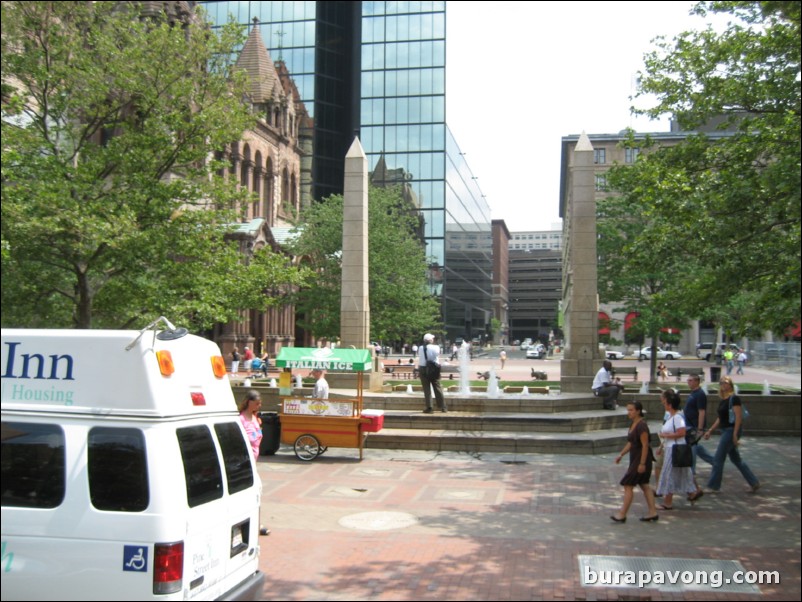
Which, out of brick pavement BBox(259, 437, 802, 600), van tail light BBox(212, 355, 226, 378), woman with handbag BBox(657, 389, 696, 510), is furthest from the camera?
woman with handbag BBox(657, 389, 696, 510)

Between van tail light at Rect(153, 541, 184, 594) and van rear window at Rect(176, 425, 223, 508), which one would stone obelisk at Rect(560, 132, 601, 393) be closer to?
van rear window at Rect(176, 425, 223, 508)

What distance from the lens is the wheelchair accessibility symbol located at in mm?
4734

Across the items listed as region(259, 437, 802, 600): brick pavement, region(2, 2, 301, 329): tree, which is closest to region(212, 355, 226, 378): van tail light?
region(259, 437, 802, 600): brick pavement

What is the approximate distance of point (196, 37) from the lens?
1698cm

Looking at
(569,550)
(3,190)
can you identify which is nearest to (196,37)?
(3,190)

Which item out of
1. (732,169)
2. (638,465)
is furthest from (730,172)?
(638,465)

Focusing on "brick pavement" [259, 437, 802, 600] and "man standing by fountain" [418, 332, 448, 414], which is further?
"man standing by fountain" [418, 332, 448, 414]

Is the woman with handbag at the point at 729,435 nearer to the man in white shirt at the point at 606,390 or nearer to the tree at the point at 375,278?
the man in white shirt at the point at 606,390

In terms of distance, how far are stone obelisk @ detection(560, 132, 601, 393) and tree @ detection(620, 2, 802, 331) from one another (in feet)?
15.9

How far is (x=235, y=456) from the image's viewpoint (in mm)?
A: 5996

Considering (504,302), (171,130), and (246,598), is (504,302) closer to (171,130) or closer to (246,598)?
(171,130)

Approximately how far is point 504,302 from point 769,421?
126m

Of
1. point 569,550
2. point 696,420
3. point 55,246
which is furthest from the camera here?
point 55,246

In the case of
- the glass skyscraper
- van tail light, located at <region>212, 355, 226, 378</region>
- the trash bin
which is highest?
the glass skyscraper
